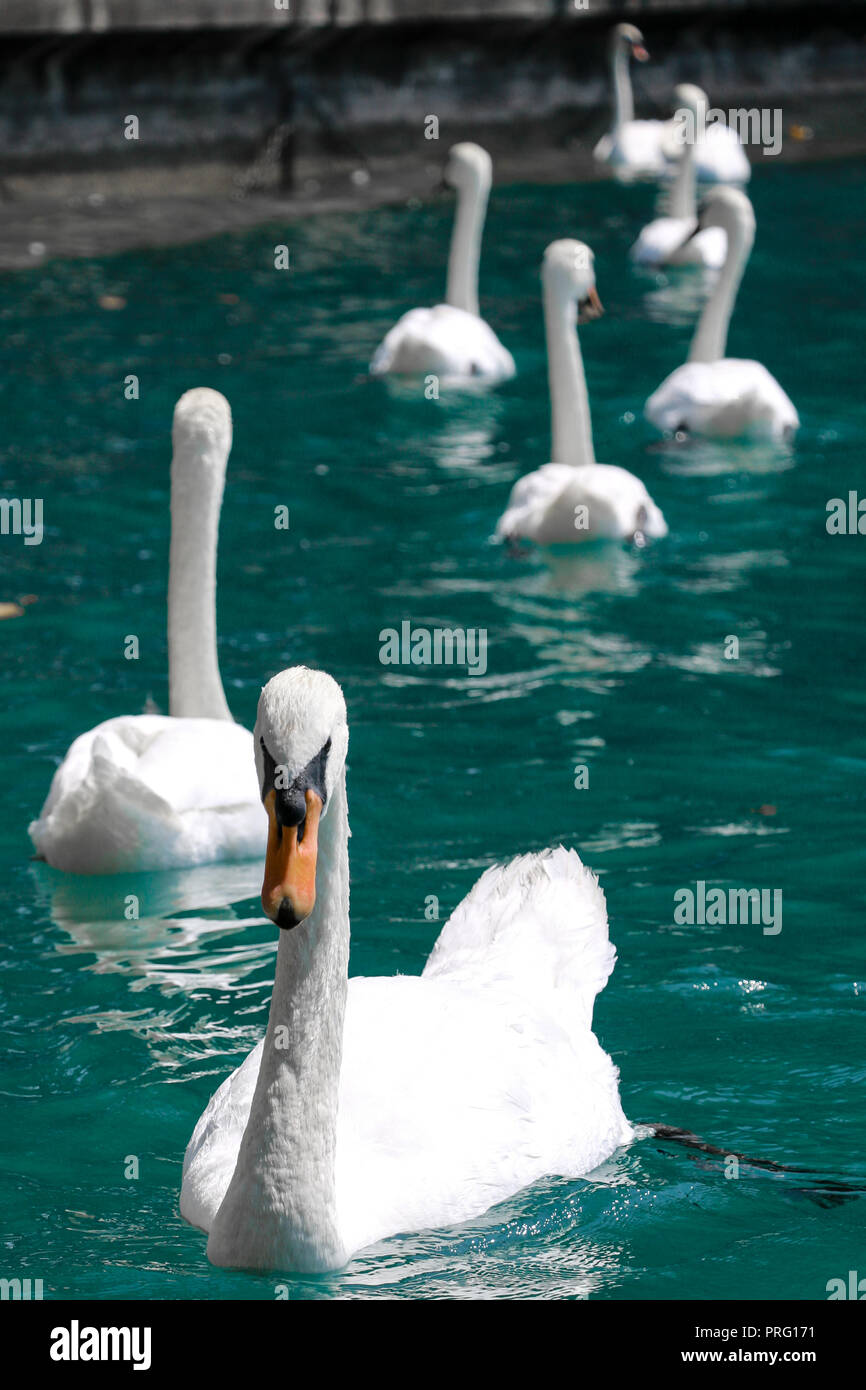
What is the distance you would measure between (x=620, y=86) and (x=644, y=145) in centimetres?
85

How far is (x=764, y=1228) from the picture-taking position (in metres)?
5.12

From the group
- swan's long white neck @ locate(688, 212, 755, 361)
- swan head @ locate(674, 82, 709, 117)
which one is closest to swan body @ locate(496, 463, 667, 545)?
swan's long white neck @ locate(688, 212, 755, 361)

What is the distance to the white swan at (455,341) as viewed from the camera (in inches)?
540

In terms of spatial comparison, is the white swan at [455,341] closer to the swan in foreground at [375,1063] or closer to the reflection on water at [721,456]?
the reflection on water at [721,456]

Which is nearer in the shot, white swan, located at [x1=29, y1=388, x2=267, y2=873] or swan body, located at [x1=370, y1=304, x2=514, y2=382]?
white swan, located at [x1=29, y1=388, x2=267, y2=873]

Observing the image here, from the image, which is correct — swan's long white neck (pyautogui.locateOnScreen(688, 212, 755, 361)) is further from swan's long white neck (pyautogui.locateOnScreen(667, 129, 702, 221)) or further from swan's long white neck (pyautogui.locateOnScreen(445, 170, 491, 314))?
swan's long white neck (pyautogui.locateOnScreen(667, 129, 702, 221))

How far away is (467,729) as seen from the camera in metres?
8.60

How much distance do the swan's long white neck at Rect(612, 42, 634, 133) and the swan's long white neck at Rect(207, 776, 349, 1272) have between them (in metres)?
17.9

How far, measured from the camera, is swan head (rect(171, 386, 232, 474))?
7.74m

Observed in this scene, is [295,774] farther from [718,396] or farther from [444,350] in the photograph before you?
[444,350]

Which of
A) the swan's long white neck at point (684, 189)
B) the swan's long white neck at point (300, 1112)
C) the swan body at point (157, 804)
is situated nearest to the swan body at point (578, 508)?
the swan body at point (157, 804)

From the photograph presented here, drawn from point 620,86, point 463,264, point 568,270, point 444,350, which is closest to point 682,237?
point 463,264

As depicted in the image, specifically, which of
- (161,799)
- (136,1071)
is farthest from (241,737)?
(136,1071)
